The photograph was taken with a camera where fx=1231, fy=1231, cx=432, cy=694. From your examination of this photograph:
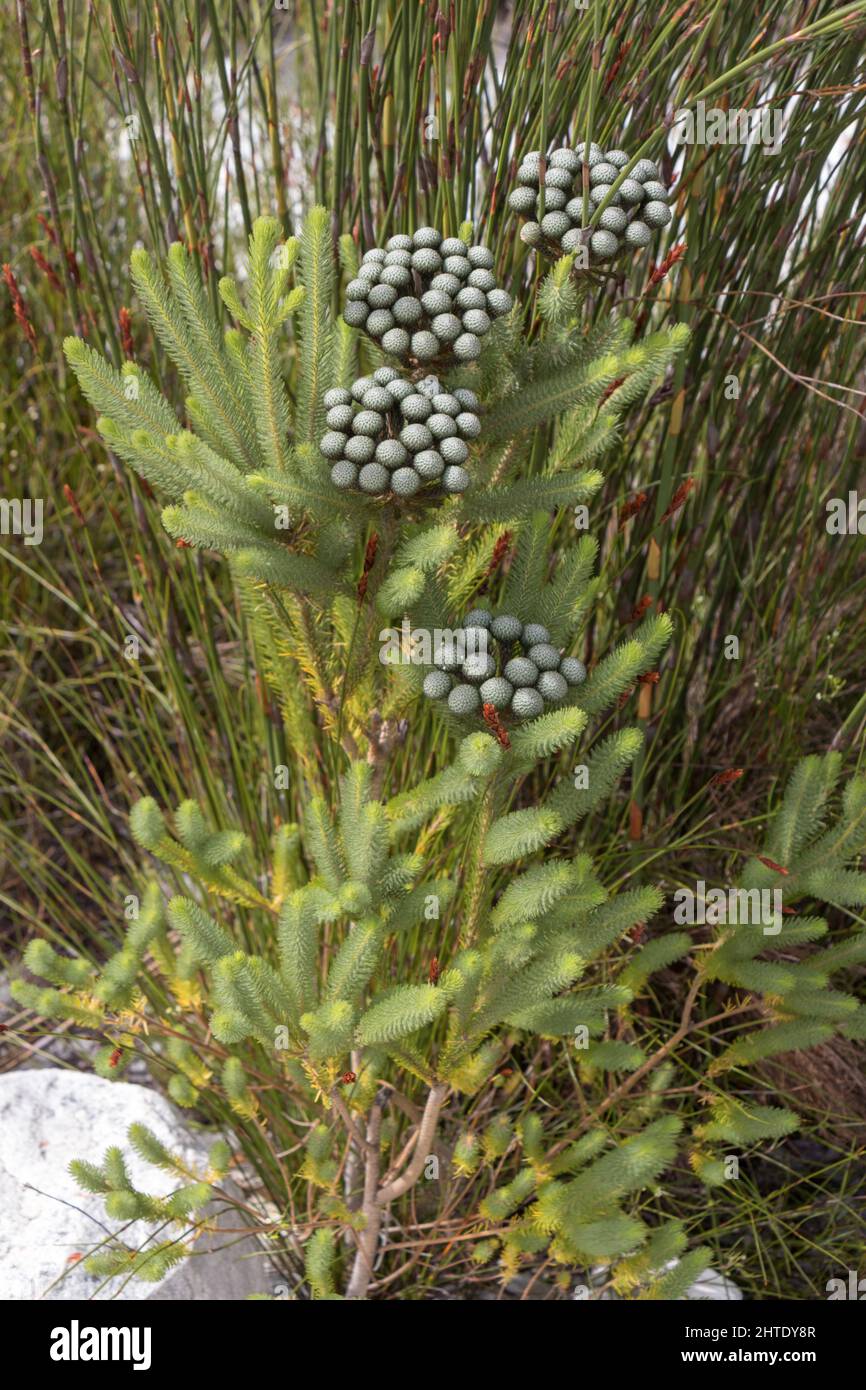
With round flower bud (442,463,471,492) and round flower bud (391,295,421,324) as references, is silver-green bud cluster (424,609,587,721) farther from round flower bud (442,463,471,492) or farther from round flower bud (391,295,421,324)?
round flower bud (391,295,421,324)

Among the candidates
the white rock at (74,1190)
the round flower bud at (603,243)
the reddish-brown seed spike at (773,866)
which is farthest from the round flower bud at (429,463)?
the white rock at (74,1190)

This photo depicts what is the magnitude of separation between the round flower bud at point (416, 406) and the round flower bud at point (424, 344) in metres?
0.06

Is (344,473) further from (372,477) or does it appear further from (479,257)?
(479,257)

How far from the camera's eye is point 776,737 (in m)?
1.76

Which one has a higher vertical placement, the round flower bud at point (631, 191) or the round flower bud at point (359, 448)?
the round flower bud at point (631, 191)

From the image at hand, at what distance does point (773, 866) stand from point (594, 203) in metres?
0.64

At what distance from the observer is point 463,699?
981 millimetres

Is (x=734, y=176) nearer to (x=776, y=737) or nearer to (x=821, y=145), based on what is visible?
(x=821, y=145)

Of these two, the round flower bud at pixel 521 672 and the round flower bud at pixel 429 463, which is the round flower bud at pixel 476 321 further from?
the round flower bud at pixel 521 672

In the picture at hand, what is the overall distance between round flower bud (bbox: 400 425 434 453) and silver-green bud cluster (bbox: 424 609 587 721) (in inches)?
5.7

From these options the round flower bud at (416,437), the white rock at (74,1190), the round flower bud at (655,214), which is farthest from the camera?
the white rock at (74,1190)

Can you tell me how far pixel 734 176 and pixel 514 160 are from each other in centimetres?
31

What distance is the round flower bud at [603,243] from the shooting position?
3.38ft
